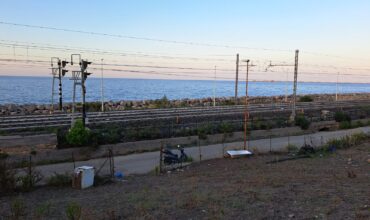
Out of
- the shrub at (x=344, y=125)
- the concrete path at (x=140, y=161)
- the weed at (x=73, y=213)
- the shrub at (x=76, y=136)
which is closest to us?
the weed at (x=73, y=213)

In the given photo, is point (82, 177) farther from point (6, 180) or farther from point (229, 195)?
point (229, 195)

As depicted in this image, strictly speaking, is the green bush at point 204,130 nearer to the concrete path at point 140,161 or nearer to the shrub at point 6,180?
the concrete path at point 140,161

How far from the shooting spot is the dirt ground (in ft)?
27.3

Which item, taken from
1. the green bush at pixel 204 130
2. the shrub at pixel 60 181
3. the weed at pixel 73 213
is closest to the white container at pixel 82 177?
the shrub at pixel 60 181

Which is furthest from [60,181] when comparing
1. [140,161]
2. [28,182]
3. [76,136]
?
[76,136]

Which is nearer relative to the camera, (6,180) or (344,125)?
(6,180)

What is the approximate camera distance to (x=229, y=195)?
10.1 meters

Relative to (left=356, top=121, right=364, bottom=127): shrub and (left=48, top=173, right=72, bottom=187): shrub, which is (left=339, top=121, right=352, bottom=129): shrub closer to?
(left=356, top=121, right=364, bottom=127): shrub

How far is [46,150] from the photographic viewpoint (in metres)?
20.8

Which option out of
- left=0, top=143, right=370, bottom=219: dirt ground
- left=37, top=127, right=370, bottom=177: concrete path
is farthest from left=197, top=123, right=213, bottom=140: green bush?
left=0, top=143, right=370, bottom=219: dirt ground

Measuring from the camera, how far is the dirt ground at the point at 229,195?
8.34m

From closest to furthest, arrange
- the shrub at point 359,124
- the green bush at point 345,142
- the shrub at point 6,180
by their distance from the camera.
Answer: the shrub at point 6,180 → the green bush at point 345,142 → the shrub at point 359,124

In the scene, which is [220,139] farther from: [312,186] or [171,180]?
[312,186]

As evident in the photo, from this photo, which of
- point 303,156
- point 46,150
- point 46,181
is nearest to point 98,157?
point 46,150
